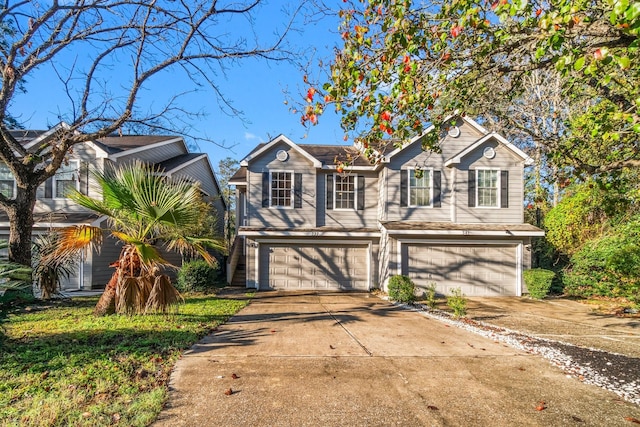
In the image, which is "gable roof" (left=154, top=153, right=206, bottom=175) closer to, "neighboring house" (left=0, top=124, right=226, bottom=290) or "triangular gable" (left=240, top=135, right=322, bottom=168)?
"neighboring house" (left=0, top=124, right=226, bottom=290)

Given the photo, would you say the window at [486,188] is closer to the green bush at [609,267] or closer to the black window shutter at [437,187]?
the black window shutter at [437,187]

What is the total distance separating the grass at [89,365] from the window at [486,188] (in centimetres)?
1065

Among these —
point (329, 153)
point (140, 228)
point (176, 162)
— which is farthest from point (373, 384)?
point (176, 162)

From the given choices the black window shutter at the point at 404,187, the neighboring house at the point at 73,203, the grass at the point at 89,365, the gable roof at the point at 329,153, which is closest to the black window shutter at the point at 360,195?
the gable roof at the point at 329,153

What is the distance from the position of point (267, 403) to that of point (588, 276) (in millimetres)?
13281

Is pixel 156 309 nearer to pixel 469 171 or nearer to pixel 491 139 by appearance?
pixel 469 171

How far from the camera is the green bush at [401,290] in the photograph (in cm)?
1109

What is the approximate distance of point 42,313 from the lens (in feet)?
26.2

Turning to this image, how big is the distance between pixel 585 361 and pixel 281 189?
10.8 m

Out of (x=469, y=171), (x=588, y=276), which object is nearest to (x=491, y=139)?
(x=469, y=171)

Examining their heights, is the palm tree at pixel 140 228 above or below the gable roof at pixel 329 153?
below

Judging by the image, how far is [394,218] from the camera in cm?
1321

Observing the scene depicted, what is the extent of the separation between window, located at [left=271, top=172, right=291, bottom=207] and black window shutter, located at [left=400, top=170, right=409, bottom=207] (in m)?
4.46

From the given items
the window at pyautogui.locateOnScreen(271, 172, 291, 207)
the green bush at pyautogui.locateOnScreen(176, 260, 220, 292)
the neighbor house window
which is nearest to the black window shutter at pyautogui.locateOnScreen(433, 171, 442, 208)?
the neighbor house window
